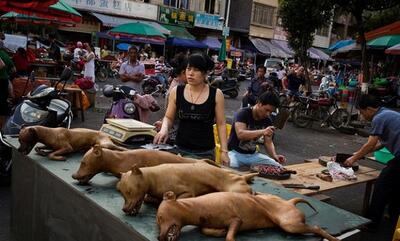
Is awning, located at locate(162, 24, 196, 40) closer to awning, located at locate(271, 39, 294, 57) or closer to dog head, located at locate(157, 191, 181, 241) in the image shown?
awning, located at locate(271, 39, 294, 57)

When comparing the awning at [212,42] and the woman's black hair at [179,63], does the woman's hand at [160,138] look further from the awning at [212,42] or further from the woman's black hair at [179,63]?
the awning at [212,42]

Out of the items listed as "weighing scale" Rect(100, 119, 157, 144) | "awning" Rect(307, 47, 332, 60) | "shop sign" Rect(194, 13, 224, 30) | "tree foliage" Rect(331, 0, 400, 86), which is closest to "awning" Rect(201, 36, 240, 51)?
"shop sign" Rect(194, 13, 224, 30)

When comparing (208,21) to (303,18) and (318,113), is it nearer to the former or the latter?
(303,18)

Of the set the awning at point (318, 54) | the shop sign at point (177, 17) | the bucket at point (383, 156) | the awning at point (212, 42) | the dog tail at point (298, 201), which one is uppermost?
the shop sign at point (177, 17)

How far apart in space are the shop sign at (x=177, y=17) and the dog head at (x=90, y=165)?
2529cm

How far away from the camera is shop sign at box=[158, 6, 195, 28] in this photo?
26438 mm

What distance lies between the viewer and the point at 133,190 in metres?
1.65

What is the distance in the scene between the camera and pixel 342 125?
35.9 ft

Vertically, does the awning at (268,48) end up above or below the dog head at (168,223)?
above

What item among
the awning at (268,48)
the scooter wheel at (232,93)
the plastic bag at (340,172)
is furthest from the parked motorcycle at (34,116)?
the awning at (268,48)

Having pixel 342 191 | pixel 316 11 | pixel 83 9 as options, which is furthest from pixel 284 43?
pixel 342 191

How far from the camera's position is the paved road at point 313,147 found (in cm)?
408

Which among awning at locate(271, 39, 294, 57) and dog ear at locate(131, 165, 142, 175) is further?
awning at locate(271, 39, 294, 57)

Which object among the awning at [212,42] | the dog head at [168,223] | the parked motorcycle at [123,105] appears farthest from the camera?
the awning at [212,42]
